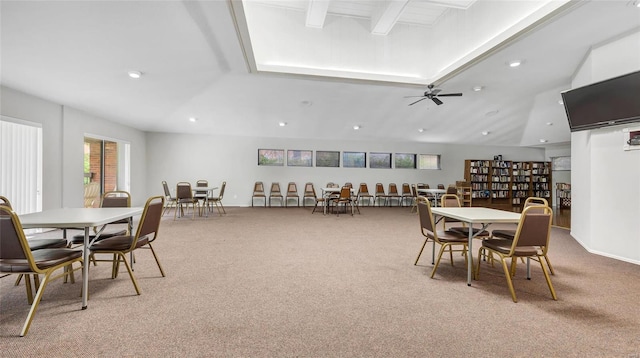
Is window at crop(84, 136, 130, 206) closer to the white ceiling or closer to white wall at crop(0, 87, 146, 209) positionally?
the white ceiling

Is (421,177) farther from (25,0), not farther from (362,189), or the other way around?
(25,0)

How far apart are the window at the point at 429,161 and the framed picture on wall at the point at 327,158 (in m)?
3.60

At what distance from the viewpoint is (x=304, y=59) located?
19.2ft

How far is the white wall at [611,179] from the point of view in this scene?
149 inches

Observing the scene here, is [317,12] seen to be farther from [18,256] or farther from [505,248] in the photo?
[18,256]

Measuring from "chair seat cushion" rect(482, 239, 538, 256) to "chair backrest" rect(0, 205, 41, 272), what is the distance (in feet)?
12.9

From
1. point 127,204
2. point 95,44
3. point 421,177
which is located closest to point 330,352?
point 127,204

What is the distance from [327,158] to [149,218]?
828 centimetres

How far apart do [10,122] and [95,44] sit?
2455mm

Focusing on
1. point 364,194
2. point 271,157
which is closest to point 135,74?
point 271,157

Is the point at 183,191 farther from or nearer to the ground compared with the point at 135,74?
nearer to the ground

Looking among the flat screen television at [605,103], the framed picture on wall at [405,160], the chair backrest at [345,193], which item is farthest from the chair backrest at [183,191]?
the flat screen television at [605,103]

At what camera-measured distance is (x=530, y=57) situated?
4777mm

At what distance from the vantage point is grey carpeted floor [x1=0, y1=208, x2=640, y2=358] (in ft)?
5.92
